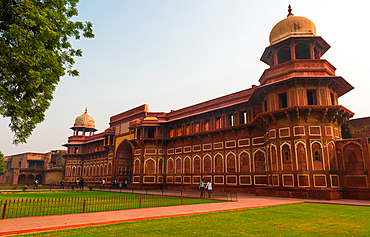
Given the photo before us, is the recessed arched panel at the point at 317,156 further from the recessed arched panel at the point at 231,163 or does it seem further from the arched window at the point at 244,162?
the recessed arched panel at the point at 231,163

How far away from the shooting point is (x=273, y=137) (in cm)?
1936

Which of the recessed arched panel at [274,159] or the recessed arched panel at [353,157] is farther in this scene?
the recessed arched panel at [274,159]

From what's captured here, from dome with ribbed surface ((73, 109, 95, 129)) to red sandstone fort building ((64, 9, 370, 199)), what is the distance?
17.7 m

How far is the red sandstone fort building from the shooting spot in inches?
685

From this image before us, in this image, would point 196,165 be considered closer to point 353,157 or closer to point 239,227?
point 353,157

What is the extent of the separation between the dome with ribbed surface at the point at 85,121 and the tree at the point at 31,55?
136ft

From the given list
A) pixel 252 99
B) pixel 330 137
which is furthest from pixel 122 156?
pixel 330 137

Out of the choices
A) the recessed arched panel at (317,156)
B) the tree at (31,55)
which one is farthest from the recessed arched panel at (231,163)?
the tree at (31,55)

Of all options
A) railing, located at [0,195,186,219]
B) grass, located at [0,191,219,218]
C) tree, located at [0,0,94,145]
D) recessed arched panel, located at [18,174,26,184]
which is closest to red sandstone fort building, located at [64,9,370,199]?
grass, located at [0,191,219,218]

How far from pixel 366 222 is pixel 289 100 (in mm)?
11647

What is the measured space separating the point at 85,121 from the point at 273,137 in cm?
3975

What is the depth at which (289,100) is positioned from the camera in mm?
18812

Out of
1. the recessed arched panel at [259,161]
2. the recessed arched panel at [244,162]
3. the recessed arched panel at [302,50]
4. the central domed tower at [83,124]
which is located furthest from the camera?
the central domed tower at [83,124]

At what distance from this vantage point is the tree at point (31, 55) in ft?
26.7
